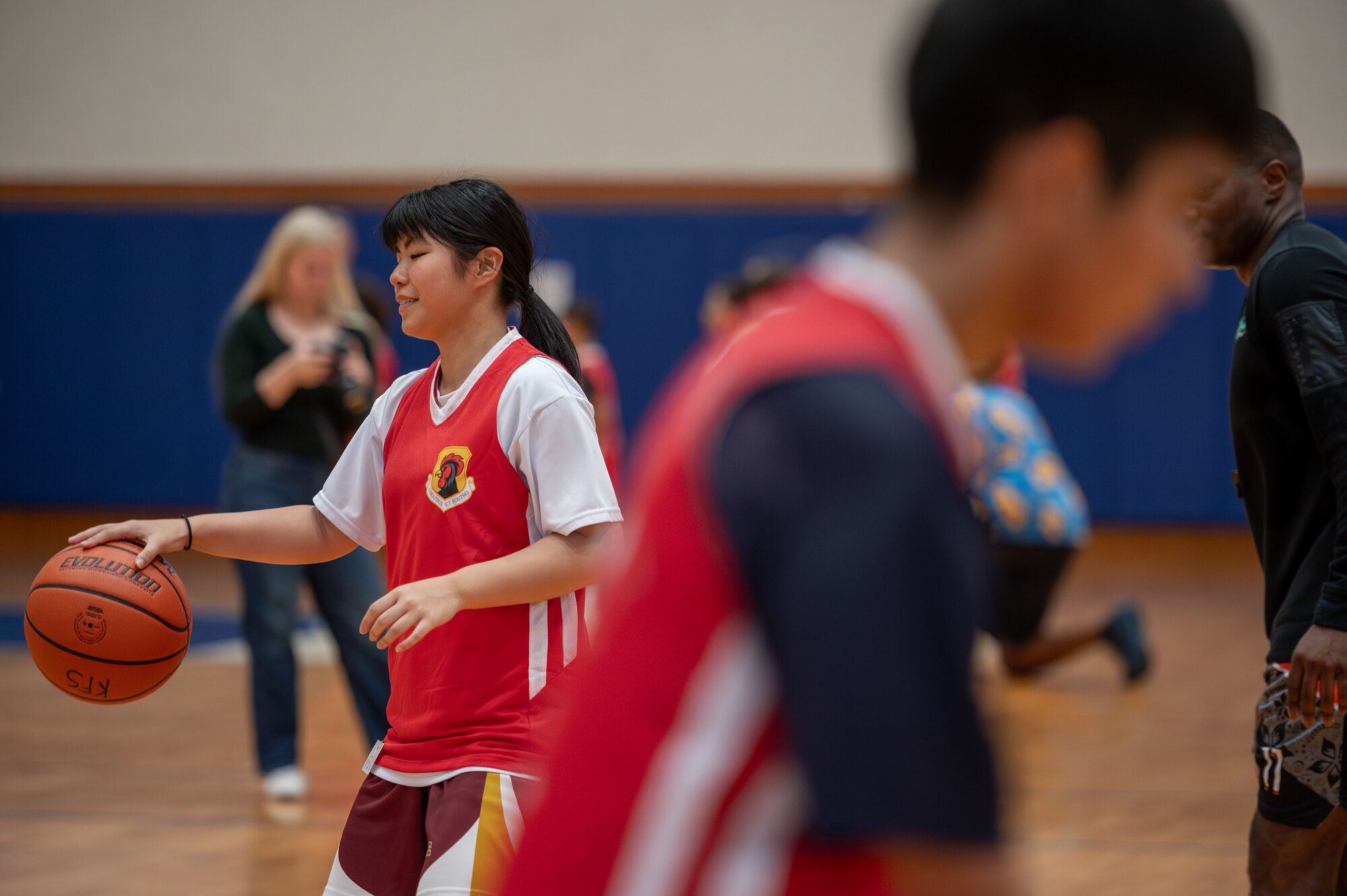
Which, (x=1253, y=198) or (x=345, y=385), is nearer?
(x=1253, y=198)

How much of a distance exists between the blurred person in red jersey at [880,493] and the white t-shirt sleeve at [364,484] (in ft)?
5.34

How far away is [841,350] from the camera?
0.81 metres

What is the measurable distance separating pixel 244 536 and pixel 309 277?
2.58 metres

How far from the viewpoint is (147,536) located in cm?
A: 240

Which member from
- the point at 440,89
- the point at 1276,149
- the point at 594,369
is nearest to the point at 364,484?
the point at 1276,149

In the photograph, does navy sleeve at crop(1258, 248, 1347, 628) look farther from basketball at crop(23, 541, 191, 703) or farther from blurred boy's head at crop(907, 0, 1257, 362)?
basketball at crop(23, 541, 191, 703)

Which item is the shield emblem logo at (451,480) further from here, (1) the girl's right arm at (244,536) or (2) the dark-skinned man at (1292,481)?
(2) the dark-skinned man at (1292,481)

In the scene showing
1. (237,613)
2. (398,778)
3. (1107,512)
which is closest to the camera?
(398,778)

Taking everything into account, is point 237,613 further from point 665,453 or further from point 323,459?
point 665,453

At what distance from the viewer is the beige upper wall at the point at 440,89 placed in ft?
36.0

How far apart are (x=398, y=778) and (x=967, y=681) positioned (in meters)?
1.72

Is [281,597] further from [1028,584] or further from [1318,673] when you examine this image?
[1028,584]

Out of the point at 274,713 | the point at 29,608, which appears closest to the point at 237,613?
the point at 274,713

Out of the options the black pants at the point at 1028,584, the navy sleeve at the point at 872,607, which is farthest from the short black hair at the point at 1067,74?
the black pants at the point at 1028,584
